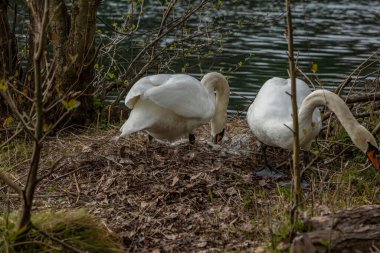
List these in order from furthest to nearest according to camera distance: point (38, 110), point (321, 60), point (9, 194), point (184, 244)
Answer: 1. point (321, 60)
2. point (9, 194)
3. point (184, 244)
4. point (38, 110)

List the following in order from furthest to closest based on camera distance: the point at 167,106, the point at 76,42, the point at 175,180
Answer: the point at 76,42 < the point at 167,106 < the point at 175,180

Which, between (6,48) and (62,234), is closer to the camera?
(62,234)

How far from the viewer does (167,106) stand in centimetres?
748

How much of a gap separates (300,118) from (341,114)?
1.36 feet

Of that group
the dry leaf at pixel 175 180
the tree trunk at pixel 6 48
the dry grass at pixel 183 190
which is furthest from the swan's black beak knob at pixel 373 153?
the tree trunk at pixel 6 48

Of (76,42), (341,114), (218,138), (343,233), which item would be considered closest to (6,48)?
(76,42)

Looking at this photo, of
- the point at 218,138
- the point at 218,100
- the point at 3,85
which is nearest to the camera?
the point at 3,85

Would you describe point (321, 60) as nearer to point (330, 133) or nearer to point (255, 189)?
point (330, 133)

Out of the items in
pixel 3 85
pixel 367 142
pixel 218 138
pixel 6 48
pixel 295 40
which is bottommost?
pixel 295 40

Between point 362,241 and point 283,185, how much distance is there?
2.43 metres

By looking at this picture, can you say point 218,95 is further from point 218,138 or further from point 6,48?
point 6,48

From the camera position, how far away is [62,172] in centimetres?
743

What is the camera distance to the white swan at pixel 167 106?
24.2ft

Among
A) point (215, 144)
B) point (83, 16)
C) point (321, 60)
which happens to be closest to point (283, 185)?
point (215, 144)
